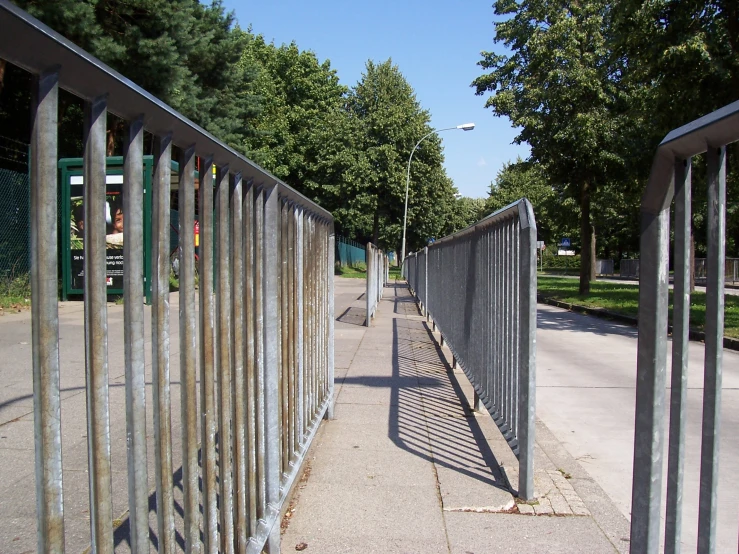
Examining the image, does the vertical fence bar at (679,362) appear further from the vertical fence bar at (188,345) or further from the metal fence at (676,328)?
the vertical fence bar at (188,345)

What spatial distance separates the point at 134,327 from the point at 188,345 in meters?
0.38

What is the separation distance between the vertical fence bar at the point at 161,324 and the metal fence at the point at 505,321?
2.24 metres

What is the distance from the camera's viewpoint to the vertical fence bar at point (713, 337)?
164 cm

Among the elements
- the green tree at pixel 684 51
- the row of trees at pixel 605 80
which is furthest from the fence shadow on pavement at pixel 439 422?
the row of trees at pixel 605 80

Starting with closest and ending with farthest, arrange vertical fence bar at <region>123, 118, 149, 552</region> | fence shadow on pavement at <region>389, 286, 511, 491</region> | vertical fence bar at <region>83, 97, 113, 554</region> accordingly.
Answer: vertical fence bar at <region>83, 97, 113, 554</region> < vertical fence bar at <region>123, 118, 149, 552</region> < fence shadow on pavement at <region>389, 286, 511, 491</region>

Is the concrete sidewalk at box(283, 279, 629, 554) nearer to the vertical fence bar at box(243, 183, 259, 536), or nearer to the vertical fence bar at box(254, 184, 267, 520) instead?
the vertical fence bar at box(254, 184, 267, 520)

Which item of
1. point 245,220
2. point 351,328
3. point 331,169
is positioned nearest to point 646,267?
point 245,220

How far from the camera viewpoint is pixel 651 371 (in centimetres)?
194

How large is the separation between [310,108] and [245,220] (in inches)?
Result: 1792

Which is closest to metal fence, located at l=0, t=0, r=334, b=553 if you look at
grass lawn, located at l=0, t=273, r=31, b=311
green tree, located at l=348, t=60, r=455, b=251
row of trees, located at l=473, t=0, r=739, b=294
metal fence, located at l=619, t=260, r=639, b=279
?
grass lawn, located at l=0, t=273, r=31, b=311

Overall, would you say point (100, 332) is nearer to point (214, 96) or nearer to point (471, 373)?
point (471, 373)

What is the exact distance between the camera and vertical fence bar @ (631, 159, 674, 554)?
1.92 meters

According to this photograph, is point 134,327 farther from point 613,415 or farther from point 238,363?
point 613,415

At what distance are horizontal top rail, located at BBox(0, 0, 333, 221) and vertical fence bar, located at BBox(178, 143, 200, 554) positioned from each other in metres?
0.12
